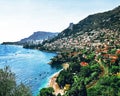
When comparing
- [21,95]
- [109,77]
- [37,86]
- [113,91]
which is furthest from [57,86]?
[21,95]

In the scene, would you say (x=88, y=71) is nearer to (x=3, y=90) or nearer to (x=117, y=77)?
(x=117, y=77)

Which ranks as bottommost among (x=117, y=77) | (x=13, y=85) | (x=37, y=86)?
(x=37, y=86)

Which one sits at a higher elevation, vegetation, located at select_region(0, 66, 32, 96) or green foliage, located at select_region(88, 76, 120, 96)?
vegetation, located at select_region(0, 66, 32, 96)

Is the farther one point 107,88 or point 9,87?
point 107,88

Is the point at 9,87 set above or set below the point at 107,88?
above

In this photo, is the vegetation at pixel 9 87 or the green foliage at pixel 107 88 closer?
the vegetation at pixel 9 87

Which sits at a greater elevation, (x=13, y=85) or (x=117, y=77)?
(x=13, y=85)

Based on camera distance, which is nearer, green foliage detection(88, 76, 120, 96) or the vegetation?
the vegetation

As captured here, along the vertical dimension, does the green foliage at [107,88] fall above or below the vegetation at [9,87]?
below
